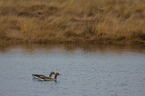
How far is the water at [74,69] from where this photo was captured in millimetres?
10625

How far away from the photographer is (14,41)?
18.5 metres

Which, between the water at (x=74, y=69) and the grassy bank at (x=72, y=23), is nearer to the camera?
the water at (x=74, y=69)

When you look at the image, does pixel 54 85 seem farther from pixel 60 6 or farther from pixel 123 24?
pixel 60 6

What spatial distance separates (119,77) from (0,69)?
12.8ft

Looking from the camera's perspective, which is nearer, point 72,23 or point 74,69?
point 74,69

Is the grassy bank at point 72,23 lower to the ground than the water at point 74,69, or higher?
higher

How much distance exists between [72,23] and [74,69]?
7711 millimetres

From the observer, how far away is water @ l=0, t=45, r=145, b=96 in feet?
34.9

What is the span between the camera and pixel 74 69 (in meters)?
13.1

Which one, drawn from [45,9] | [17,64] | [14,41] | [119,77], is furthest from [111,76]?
[45,9]

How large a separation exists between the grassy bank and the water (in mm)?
1310

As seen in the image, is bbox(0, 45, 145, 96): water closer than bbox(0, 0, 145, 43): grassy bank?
Yes

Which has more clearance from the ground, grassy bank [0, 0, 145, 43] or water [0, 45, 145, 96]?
grassy bank [0, 0, 145, 43]

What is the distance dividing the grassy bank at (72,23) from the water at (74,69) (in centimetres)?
131
